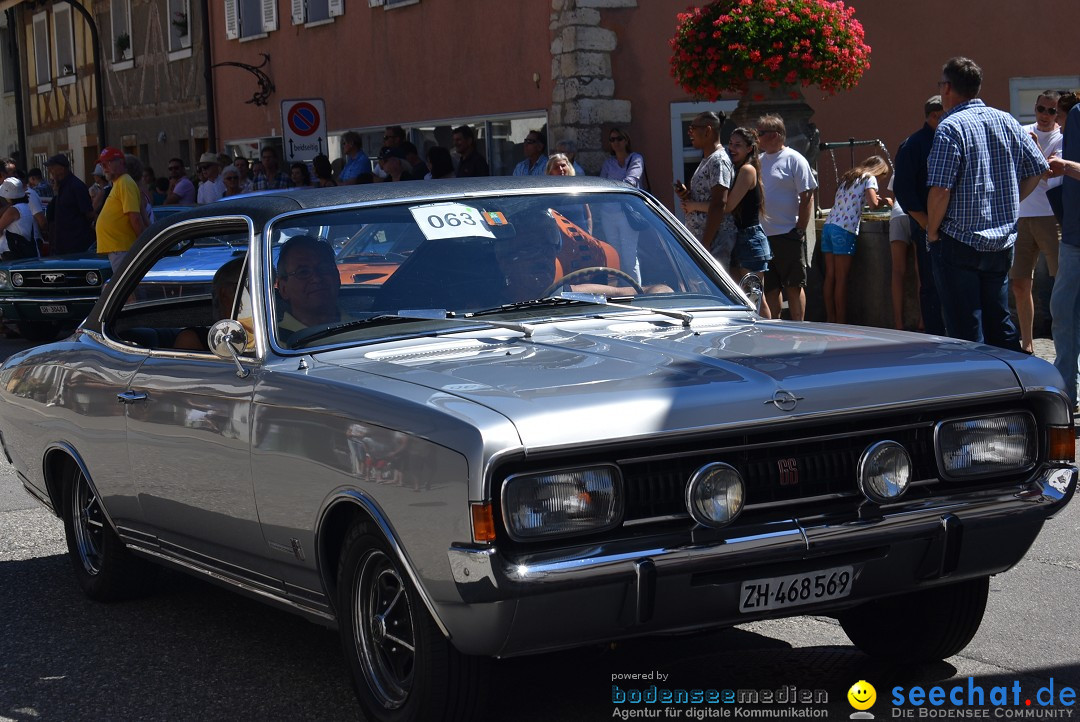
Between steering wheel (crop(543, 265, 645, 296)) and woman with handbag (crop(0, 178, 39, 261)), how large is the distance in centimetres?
1629

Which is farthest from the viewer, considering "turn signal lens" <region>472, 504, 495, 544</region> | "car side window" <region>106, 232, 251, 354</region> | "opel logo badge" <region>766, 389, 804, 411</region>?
"car side window" <region>106, 232, 251, 354</region>

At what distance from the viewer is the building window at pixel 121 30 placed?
3500 centimetres

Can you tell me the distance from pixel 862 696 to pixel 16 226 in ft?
58.7

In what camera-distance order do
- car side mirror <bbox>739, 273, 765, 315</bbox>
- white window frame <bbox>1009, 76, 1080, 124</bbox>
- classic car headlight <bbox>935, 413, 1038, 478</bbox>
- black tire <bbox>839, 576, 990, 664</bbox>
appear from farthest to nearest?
white window frame <bbox>1009, 76, 1080, 124</bbox> < car side mirror <bbox>739, 273, 765, 315</bbox> < black tire <bbox>839, 576, 990, 664</bbox> < classic car headlight <bbox>935, 413, 1038, 478</bbox>

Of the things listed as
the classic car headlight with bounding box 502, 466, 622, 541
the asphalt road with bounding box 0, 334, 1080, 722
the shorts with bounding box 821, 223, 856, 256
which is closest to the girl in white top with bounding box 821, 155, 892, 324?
the shorts with bounding box 821, 223, 856, 256

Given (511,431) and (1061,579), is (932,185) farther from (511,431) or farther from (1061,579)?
(511,431)

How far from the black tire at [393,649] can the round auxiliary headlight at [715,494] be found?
672 millimetres

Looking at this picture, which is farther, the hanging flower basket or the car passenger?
the hanging flower basket

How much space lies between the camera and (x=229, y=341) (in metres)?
4.99

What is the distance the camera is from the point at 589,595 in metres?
3.79

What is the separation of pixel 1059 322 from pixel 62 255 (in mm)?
12272

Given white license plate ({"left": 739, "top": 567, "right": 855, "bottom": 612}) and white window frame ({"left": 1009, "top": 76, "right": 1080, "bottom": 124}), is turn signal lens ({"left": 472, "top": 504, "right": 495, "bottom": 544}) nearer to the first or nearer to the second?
white license plate ({"left": 739, "top": 567, "right": 855, "bottom": 612})

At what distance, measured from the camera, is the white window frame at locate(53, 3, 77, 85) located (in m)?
39.4

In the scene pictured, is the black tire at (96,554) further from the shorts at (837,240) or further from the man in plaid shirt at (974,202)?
the shorts at (837,240)
